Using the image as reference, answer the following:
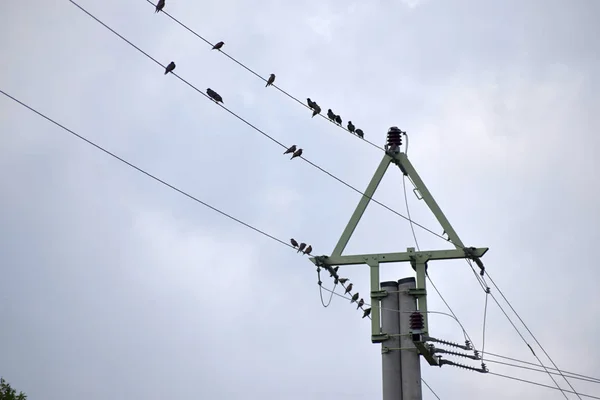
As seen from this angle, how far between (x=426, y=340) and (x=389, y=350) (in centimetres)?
78

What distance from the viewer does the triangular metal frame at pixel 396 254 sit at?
15945mm

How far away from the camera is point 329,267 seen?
56.4ft

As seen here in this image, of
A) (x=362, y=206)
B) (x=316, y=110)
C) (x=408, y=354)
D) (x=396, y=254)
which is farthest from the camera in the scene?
(x=316, y=110)

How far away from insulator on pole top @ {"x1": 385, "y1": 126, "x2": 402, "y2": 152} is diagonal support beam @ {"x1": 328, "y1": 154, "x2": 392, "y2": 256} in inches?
9.8

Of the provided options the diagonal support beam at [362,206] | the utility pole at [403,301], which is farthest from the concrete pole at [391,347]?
the diagonal support beam at [362,206]

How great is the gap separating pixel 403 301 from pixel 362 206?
248cm

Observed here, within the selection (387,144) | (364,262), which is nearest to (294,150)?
(387,144)

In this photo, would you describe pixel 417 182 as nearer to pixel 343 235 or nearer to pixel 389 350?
pixel 343 235

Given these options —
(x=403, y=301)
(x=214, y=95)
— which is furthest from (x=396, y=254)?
(x=214, y=95)

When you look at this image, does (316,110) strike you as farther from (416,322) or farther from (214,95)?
(416,322)

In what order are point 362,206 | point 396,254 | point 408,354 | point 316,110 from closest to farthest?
point 408,354 → point 396,254 → point 362,206 → point 316,110

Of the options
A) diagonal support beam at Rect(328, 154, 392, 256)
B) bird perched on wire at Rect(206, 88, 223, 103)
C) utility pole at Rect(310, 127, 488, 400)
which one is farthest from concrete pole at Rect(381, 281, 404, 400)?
bird perched on wire at Rect(206, 88, 223, 103)

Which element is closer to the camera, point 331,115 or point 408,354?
point 408,354

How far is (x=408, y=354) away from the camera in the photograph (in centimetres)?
1548
